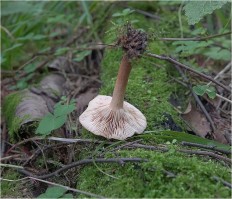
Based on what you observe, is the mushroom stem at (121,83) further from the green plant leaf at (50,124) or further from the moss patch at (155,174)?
the green plant leaf at (50,124)

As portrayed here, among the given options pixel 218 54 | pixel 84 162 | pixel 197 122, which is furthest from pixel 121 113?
pixel 218 54

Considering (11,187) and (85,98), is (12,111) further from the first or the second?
(11,187)

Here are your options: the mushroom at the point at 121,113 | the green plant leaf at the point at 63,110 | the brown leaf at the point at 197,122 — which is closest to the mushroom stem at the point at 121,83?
the mushroom at the point at 121,113

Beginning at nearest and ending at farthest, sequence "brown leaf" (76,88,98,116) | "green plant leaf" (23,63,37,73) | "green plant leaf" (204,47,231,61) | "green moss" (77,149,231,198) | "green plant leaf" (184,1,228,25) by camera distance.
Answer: "green moss" (77,149,231,198) < "green plant leaf" (184,1,228,25) < "brown leaf" (76,88,98,116) < "green plant leaf" (204,47,231,61) < "green plant leaf" (23,63,37,73)

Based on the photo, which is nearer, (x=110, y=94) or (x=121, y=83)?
(x=121, y=83)


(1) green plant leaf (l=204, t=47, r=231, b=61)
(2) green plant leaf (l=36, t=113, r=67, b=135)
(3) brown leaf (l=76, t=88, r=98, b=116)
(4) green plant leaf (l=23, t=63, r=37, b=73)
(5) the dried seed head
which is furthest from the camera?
(4) green plant leaf (l=23, t=63, r=37, b=73)

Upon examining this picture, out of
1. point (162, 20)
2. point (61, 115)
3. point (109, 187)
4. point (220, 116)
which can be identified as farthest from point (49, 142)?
point (162, 20)

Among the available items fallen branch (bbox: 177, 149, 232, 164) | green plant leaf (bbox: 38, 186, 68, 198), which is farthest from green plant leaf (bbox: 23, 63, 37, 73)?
fallen branch (bbox: 177, 149, 232, 164)

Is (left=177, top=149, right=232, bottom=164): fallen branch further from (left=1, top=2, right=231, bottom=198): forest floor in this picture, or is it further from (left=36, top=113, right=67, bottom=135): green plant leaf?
(left=36, top=113, right=67, bottom=135): green plant leaf
